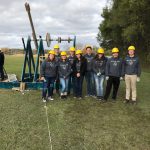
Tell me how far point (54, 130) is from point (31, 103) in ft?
11.0

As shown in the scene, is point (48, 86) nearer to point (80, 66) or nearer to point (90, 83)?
point (80, 66)

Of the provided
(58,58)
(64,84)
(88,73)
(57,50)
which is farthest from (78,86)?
(57,50)

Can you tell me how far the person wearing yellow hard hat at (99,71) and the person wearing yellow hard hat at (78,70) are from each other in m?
0.39

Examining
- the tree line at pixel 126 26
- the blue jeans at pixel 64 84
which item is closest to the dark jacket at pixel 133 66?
the blue jeans at pixel 64 84

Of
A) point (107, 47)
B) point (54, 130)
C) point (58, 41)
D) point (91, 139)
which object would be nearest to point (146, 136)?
point (91, 139)

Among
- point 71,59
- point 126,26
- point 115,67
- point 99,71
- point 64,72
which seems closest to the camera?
point 115,67

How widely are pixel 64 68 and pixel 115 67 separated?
70.9 inches

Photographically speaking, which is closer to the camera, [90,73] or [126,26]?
[90,73]

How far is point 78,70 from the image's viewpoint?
13.5 metres

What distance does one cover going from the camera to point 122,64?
1275 cm

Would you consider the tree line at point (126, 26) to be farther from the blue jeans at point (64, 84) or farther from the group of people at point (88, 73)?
the blue jeans at point (64, 84)

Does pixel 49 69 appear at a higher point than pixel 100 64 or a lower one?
lower

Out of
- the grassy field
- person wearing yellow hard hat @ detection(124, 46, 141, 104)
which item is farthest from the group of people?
the grassy field

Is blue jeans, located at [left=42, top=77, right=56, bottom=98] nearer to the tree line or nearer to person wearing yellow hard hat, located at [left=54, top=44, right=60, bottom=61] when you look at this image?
person wearing yellow hard hat, located at [left=54, top=44, right=60, bottom=61]
